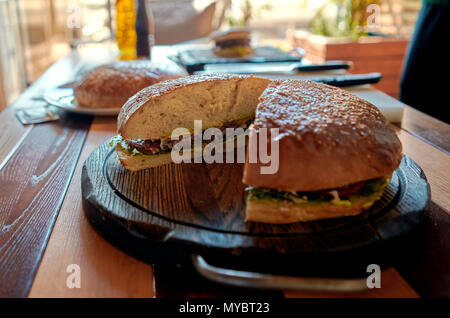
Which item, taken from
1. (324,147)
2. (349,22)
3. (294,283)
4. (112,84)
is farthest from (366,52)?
(294,283)

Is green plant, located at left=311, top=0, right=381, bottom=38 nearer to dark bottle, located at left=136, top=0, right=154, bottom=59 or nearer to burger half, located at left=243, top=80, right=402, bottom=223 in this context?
dark bottle, located at left=136, top=0, right=154, bottom=59

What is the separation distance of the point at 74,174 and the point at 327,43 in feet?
12.9

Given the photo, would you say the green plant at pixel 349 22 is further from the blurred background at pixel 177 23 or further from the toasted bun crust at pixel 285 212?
the toasted bun crust at pixel 285 212

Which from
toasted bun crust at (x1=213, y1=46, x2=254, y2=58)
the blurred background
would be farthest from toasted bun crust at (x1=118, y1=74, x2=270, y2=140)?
the blurred background

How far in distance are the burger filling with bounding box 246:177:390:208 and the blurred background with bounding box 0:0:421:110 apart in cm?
Answer: 365

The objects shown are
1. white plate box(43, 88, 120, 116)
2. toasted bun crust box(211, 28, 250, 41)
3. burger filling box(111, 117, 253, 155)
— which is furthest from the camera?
toasted bun crust box(211, 28, 250, 41)

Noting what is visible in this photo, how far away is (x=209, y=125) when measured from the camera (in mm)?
1840

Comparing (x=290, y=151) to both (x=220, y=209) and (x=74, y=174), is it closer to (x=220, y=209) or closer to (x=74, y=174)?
(x=220, y=209)

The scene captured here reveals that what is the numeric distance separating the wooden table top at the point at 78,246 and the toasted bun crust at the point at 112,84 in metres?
0.43

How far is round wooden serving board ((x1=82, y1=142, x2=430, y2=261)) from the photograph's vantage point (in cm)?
104

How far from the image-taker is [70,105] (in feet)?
7.54

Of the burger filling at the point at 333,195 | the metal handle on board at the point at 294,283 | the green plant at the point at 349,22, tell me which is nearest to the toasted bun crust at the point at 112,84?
the burger filling at the point at 333,195

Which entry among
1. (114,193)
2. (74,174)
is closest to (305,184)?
Result: (114,193)

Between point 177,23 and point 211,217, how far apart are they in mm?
5192
